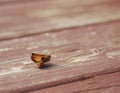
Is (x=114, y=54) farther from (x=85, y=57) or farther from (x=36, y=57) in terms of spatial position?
(x=36, y=57)

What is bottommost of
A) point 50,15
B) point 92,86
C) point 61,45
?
point 92,86

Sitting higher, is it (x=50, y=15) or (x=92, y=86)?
(x=50, y=15)

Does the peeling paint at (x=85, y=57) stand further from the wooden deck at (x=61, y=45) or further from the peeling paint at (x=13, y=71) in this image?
the peeling paint at (x=13, y=71)

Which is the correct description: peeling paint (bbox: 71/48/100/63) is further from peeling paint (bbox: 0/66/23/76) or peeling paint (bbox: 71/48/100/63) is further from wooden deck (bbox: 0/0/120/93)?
peeling paint (bbox: 0/66/23/76)

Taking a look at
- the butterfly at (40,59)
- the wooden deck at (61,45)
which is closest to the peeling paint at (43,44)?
the wooden deck at (61,45)

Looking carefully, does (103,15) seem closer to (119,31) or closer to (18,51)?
(119,31)

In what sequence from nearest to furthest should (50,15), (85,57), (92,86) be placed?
1. (92,86)
2. (85,57)
3. (50,15)

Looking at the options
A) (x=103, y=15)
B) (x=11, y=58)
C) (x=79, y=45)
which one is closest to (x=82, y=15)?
(x=103, y=15)

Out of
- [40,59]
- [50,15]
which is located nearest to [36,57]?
[40,59]
